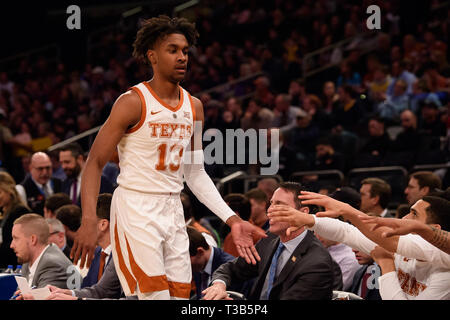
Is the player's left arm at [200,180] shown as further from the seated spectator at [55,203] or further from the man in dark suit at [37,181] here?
the man in dark suit at [37,181]

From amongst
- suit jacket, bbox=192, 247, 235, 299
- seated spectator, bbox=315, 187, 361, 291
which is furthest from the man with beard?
seated spectator, bbox=315, 187, 361, 291

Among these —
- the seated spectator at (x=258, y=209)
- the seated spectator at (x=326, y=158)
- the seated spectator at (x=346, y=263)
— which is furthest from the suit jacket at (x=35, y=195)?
the seated spectator at (x=346, y=263)

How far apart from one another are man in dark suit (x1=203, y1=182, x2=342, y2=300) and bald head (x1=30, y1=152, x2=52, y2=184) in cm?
389

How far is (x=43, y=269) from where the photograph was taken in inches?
189

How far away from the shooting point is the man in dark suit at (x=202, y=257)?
15.8ft

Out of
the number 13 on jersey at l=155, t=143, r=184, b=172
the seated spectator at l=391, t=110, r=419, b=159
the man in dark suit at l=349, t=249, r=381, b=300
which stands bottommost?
the man in dark suit at l=349, t=249, r=381, b=300

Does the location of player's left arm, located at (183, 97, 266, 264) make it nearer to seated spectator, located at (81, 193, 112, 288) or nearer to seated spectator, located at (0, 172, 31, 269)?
seated spectator, located at (81, 193, 112, 288)

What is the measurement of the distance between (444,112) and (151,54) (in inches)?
255

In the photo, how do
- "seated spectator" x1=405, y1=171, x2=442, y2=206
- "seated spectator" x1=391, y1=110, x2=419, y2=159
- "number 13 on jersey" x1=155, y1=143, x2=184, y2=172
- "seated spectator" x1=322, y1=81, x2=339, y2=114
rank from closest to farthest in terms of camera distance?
"number 13 on jersey" x1=155, y1=143, x2=184, y2=172
"seated spectator" x1=405, y1=171, x2=442, y2=206
"seated spectator" x1=391, y1=110, x2=419, y2=159
"seated spectator" x1=322, y1=81, x2=339, y2=114

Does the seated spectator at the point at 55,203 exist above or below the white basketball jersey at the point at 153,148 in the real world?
below

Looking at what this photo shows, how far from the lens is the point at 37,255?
491 cm

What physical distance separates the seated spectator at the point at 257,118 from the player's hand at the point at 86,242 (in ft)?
22.1

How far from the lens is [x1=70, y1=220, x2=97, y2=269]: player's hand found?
285cm

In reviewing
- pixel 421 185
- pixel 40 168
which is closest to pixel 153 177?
pixel 421 185
